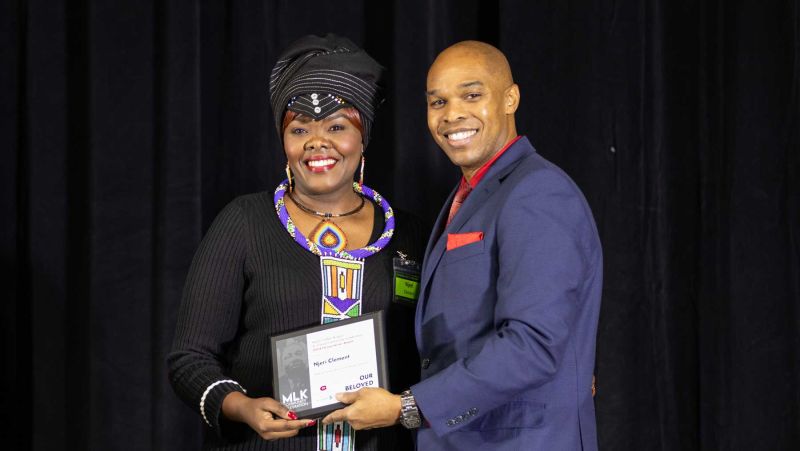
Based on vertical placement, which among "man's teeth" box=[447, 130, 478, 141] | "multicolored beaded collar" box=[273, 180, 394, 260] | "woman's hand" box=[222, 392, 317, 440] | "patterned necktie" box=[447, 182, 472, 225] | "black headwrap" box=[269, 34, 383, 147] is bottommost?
"woman's hand" box=[222, 392, 317, 440]

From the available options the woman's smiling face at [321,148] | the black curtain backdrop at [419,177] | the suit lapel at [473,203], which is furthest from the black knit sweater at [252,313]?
the black curtain backdrop at [419,177]

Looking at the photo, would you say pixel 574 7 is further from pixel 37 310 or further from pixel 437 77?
pixel 37 310

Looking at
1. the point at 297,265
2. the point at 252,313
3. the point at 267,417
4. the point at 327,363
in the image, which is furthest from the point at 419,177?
the point at 267,417

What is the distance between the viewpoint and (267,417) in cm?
188

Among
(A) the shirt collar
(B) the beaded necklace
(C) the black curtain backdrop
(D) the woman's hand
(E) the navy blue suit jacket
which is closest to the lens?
(E) the navy blue suit jacket

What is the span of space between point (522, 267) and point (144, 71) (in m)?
1.58

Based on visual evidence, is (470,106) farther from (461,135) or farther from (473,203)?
(473,203)

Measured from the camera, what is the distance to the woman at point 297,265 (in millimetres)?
2100

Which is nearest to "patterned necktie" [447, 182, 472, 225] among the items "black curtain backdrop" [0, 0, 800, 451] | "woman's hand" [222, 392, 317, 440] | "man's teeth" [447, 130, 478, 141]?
"man's teeth" [447, 130, 478, 141]

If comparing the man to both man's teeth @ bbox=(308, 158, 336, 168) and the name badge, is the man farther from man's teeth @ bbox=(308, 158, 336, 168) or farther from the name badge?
man's teeth @ bbox=(308, 158, 336, 168)

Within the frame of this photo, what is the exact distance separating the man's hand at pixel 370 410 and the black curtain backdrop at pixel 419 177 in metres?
1.06

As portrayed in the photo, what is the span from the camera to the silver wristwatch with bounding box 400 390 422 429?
1.80 metres

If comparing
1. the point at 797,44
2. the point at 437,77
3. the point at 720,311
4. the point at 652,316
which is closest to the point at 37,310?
the point at 437,77

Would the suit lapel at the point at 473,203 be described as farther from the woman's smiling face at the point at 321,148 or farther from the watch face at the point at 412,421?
the woman's smiling face at the point at 321,148
